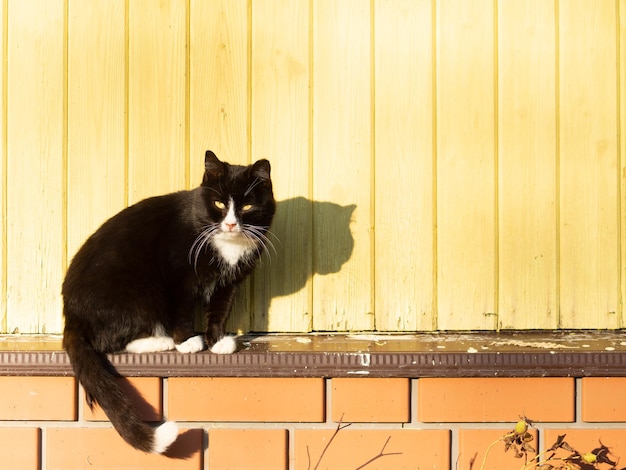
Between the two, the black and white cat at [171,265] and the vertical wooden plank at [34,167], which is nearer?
the black and white cat at [171,265]

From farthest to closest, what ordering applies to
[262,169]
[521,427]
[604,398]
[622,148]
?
[622,148] → [262,169] → [604,398] → [521,427]

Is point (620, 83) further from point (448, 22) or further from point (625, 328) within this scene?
point (625, 328)

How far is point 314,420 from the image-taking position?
5.35 ft

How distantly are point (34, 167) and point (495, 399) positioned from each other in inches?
52.9

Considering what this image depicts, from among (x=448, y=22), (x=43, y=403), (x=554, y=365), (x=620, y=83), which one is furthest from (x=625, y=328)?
(x=43, y=403)

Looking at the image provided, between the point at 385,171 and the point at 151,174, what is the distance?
2.11ft

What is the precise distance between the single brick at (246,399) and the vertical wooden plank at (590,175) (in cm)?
75

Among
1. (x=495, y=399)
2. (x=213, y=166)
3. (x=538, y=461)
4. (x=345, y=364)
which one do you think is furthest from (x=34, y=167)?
(x=538, y=461)

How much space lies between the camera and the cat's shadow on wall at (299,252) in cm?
193

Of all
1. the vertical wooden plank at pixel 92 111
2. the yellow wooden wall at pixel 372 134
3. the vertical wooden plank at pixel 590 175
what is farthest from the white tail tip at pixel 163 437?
the vertical wooden plank at pixel 590 175

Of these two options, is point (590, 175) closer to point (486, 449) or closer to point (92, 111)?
point (486, 449)

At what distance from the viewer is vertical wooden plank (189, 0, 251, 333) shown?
1925 mm

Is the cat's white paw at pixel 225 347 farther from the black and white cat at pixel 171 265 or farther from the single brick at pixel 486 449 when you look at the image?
the single brick at pixel 486 449

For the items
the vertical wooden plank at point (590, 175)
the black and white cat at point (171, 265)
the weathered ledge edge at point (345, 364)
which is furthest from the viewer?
the vertical wooden plank at point (590, 175)
